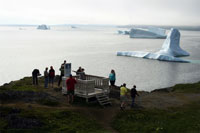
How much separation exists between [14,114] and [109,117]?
504cm

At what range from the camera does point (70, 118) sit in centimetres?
1351

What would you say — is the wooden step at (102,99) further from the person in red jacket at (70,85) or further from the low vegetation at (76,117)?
the person in red jacket at (70,85)

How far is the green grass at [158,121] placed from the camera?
42.6ft

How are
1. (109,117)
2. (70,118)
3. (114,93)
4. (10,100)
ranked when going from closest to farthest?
1. (70,118)
2. (109,117)
3. (10,100)
4. (114,93)

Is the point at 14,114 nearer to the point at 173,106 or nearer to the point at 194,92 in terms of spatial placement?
the point at 173,106

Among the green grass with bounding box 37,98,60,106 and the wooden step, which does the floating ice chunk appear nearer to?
the wooden step

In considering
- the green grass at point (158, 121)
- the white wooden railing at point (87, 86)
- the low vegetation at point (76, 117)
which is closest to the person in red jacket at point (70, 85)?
the white wooden railing at point (87, 86)

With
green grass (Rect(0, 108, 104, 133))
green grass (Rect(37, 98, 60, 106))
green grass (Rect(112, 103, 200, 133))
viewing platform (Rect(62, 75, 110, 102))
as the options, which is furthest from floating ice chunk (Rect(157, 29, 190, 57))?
green grass (Rect(0, 108, 104, 133))

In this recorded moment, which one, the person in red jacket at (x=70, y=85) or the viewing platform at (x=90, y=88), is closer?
the person in red jacket at (x=70, y=85)

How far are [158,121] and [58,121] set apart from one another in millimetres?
5294

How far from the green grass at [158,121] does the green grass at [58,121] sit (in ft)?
5.00

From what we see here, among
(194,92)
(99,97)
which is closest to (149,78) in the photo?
(194,92)

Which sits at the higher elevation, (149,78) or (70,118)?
(70,118)

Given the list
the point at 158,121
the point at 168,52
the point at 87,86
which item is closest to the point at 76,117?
the point at 87,86
